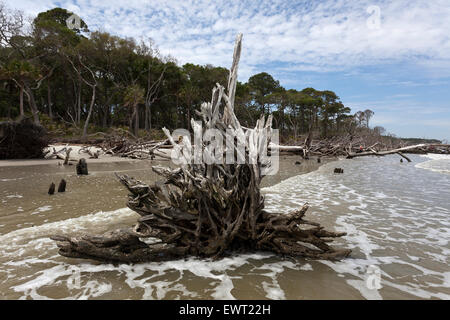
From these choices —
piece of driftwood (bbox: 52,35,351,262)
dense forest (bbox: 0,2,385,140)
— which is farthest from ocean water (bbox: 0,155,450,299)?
dense forest (bbox: 0,2,385,140)

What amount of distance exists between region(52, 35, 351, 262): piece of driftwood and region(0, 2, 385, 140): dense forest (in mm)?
18723

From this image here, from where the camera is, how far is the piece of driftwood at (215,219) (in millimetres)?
4188

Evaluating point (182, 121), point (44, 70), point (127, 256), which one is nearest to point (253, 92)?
point (182, 121)

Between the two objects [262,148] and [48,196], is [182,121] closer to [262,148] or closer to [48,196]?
[48,196]

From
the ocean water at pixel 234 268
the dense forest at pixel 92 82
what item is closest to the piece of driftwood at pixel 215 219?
the ocean water at pixel 234 268

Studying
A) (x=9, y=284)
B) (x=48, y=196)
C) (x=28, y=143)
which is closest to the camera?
(x=9, y=284)

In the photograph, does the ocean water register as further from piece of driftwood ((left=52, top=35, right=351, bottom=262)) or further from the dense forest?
the dense forest

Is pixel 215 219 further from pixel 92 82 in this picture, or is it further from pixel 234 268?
pixel 92 82

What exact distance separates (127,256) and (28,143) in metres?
17.8

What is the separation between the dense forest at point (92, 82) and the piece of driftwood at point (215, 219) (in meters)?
18.7

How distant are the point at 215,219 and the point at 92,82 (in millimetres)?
39589

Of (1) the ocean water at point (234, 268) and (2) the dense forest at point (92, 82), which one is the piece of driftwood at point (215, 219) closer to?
(1) the ocean water at point (234, 268)
